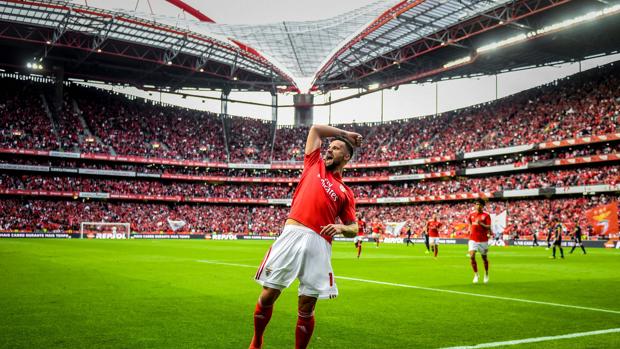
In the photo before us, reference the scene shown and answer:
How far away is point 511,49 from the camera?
191 feet

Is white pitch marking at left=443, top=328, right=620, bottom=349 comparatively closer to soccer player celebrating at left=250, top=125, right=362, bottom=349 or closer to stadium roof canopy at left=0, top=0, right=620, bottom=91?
soccer player celebrating at left=250, top=125, right=362, bottom=349

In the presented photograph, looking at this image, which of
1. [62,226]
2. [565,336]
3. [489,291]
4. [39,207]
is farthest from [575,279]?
[39,207]

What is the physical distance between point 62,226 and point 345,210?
6259 cm

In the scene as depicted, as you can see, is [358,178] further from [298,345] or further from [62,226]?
[298,345]

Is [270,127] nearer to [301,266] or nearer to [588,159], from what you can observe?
[588,159]

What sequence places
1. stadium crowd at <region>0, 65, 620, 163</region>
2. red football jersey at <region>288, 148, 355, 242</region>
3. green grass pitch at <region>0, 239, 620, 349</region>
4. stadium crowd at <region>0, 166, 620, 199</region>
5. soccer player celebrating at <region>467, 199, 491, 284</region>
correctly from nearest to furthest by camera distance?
red football jersey at <region>288, 148, 355, 242</region> < green grass pitch at <region>0, 239, 620, 349</region> < soccer player celebrating at <region>467, 199, 491, 284</region> < stadium crowd at <region>0, 166, 620, 199</region> < stadium crowd at <region>0, 65, 620, 163</region>

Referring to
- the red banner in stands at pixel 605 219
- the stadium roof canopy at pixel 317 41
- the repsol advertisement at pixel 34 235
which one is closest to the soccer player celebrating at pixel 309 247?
the red banner in stands at pixel 605 219

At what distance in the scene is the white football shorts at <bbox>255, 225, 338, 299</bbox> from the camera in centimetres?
559

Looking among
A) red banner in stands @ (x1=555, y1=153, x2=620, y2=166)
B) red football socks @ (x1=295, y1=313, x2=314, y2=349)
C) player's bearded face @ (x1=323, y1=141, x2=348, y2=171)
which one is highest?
red banner in stands @ (x1=555, y1=153, x2=620, y2=166)

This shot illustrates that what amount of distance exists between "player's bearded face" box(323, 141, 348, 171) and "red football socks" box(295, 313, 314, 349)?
170 cm

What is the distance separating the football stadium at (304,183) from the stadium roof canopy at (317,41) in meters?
0.31

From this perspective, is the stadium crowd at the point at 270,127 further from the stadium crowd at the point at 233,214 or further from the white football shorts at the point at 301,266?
the white football shorts at the point at 301,266

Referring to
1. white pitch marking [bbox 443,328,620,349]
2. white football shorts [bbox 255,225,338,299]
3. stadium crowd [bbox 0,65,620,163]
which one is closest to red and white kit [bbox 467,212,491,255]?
white pitch marking [bbox 443,328,620,349]

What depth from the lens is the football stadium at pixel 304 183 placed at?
327 inches
